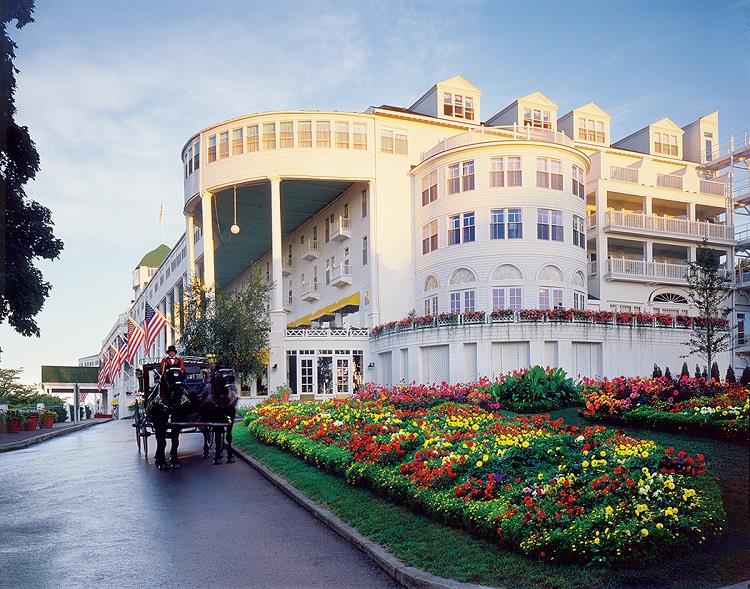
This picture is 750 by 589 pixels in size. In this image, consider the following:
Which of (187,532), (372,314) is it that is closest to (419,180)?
(372,314)

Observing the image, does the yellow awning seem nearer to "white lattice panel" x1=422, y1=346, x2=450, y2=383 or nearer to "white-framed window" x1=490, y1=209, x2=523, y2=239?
"white lattice panel" x1=422, y1=346, x2=450, y2=383

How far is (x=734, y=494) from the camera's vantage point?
926cm

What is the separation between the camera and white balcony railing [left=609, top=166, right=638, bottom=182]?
49406 mm

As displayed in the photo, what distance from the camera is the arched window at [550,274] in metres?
41.1

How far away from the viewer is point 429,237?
149ft

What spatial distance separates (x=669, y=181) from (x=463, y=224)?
1787 cm

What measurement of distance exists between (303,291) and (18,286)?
126 feet

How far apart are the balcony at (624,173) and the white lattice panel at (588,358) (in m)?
15.8

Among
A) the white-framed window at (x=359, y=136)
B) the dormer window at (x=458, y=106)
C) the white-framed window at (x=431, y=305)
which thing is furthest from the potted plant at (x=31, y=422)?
the dormer window at (x=458, y=106)

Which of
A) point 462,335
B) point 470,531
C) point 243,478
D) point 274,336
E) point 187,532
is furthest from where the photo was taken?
point 274,336

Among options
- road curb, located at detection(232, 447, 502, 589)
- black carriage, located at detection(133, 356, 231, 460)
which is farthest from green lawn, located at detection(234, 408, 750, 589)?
black carriage, located at detection(133, 356, 231, 460)

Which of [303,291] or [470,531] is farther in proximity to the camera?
[303,291]

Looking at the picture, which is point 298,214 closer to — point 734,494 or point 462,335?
point 462,335

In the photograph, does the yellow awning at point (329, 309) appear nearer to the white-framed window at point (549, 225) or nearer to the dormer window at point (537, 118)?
the white-framed window at point (549, 225)
